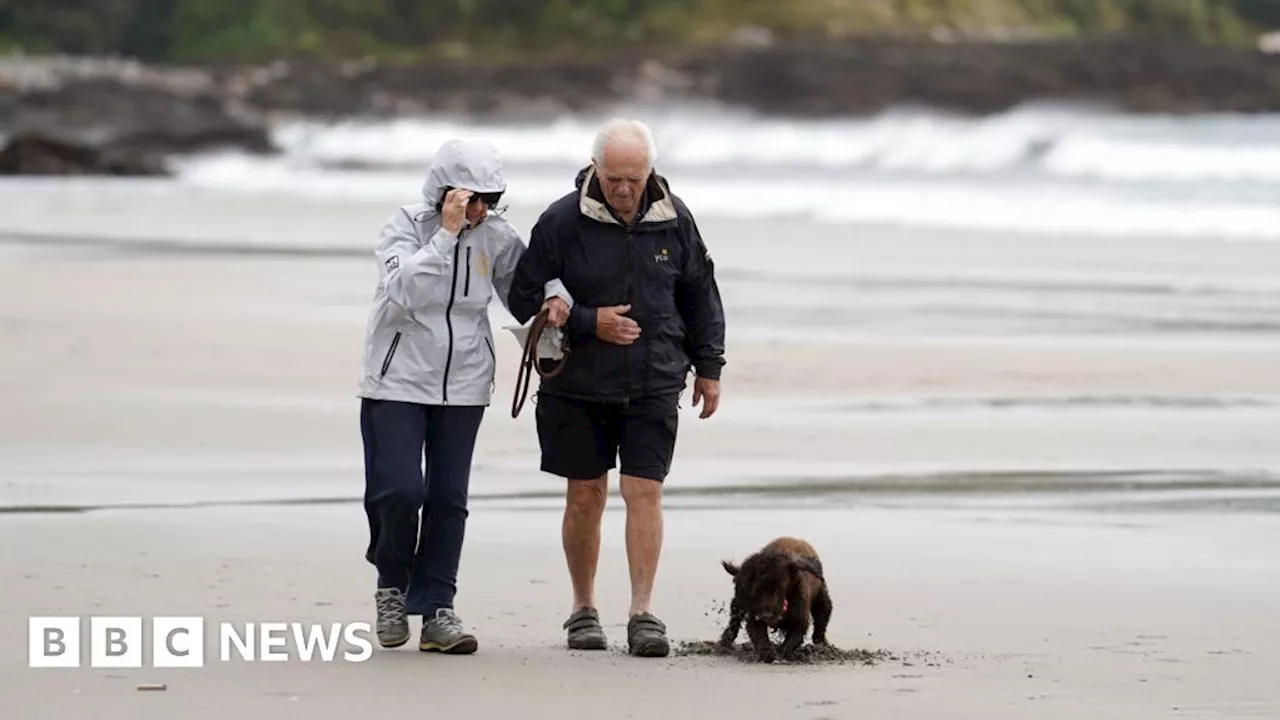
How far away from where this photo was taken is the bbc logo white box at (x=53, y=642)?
22.0 feet

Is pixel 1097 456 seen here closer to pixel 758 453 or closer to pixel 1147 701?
pixel 758 453

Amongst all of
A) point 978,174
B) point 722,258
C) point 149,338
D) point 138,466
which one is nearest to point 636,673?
point 138,466

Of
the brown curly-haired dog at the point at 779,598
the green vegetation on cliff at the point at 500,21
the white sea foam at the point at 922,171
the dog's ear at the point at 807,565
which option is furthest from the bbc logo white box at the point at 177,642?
the green vegetation on cliff at the point at 500,21

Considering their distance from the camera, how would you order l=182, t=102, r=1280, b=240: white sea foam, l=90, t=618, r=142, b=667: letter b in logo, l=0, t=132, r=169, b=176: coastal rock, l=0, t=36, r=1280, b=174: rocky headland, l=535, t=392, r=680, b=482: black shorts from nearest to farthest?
l=90, t=618, r=142, b=667: letter b in logo
l=535, t=392, r=680, b=482: black shorts
l=182, t=102, r=1280, b=240: white sea foam
l=0, t=132, r=169, b=176: coastal rock
l=0, t=36, r=1280, b=174: rocky headland

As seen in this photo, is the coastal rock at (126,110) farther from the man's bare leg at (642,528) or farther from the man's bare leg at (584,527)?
the man's bare leg at (642,528)

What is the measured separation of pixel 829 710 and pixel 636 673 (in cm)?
72

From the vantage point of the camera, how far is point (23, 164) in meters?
46.5

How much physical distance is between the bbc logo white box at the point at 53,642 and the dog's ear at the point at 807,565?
1.95 meters

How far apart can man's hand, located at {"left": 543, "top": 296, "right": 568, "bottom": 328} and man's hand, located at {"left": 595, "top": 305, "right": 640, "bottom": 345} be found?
0.09 metres

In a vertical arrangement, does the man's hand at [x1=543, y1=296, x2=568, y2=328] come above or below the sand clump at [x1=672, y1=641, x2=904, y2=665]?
above

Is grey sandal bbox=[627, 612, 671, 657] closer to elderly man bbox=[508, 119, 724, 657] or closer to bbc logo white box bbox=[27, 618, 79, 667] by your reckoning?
elderly man bbox=[508, 119, 724, 657]

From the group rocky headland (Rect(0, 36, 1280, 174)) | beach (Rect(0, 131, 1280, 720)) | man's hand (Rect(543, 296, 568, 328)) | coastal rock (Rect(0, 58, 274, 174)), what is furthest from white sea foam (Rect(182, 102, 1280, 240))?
man's hand (Rect(543, 296, 568, 328))

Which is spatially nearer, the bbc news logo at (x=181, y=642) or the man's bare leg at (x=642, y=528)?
the bbc news logo at (x=181, y=642)

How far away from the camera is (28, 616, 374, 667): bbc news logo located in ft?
22.3
